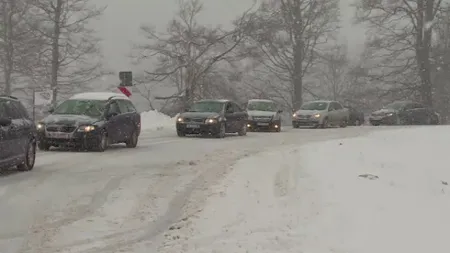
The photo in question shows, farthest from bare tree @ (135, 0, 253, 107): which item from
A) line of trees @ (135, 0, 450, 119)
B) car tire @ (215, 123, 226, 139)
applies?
car tire @ (215, 123, 226, 139)

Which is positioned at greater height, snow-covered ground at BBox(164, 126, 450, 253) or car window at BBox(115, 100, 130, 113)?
car window at BBox(115, 100, 130, 113)

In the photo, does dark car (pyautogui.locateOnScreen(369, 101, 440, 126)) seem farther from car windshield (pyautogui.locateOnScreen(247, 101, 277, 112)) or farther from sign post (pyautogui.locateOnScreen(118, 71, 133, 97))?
sign post (pyautogui.locateOnScreen(118, 71, 133, 97))

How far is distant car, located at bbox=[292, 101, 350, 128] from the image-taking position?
1277 inches

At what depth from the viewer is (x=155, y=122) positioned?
108ft

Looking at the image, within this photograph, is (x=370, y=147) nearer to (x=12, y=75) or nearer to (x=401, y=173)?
(x=401, y=173)

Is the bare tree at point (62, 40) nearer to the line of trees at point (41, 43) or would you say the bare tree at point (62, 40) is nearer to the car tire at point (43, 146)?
the line of trees at point (41, 43)

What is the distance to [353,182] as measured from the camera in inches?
390

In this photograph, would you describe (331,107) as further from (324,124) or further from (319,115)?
(319,115)

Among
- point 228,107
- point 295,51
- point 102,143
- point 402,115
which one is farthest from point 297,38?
point 102,143

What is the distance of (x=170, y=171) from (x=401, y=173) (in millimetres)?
4556

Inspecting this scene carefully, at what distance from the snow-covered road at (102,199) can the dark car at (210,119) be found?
6800 mm

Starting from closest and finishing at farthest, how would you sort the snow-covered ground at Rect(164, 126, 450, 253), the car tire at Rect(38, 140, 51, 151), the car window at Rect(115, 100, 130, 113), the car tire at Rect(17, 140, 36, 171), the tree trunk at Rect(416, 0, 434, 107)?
the snow-covered ground at Rect(164, 126, 450, 253), the car tire at Rect(17, 140, 36, 171), the car tire at Rect(38, 140, 51, 151), the car window at Rect(115, 100, 130, 113), the tree trunk at Rect(416, 0, 434, 107)

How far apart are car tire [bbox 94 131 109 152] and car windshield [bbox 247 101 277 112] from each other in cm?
1476

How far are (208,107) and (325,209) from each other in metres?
16.3
